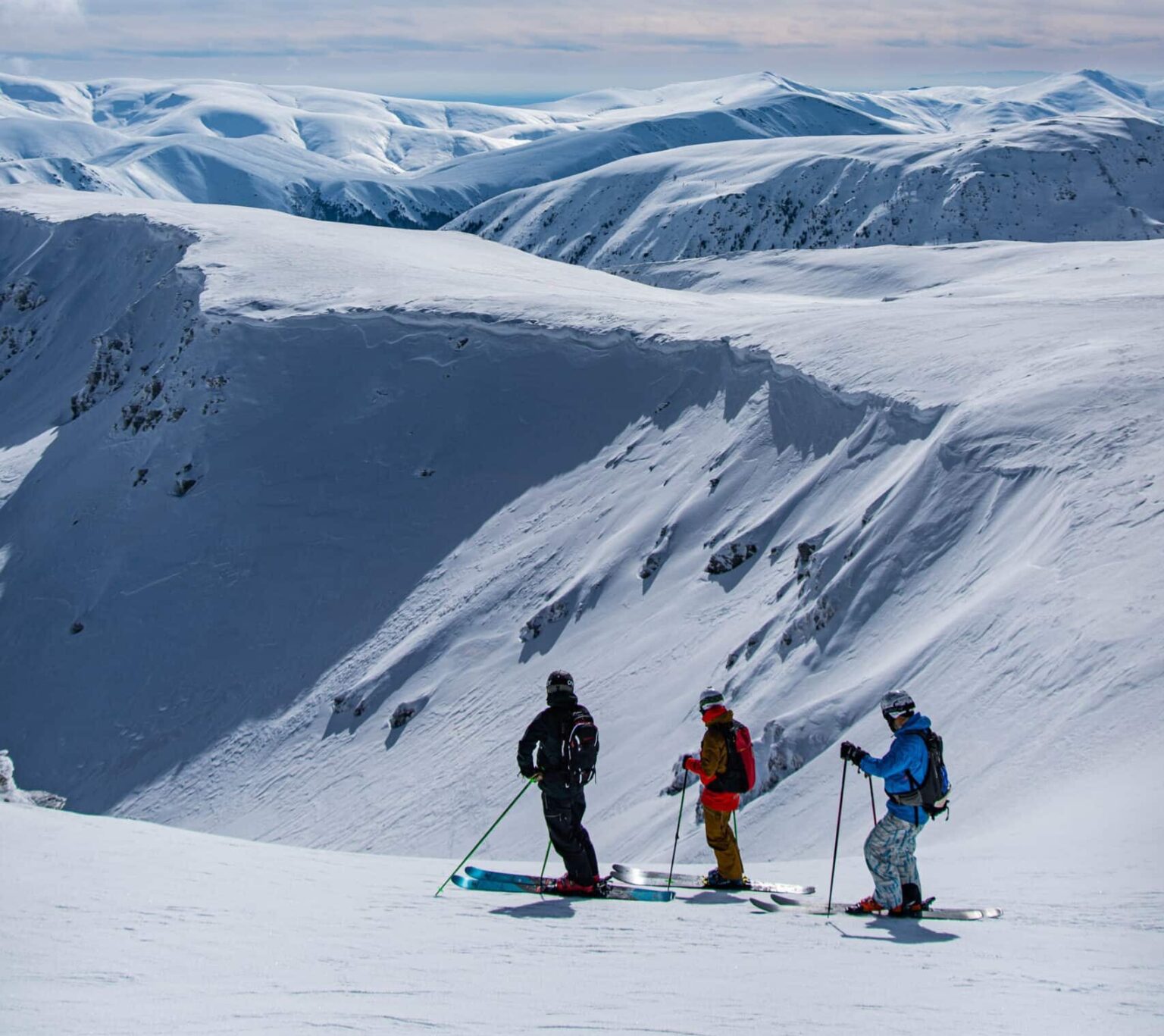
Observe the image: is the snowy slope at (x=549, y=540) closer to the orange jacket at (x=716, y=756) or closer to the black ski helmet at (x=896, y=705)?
the black ski helmet at (x=896, y=705)

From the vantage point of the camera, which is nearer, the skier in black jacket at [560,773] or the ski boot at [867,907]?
the ski boot at [867,907]

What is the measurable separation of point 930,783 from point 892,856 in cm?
67

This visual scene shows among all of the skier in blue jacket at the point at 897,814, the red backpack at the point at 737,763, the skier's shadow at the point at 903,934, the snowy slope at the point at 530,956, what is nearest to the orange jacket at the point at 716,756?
the red backpack at the point at 737,763

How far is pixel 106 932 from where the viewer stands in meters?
7.83

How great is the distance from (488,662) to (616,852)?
8606mm

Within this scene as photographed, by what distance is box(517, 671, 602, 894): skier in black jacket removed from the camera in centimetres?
977

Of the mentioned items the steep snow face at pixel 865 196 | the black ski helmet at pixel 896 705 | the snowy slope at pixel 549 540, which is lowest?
the snowy slope at pixel 549 540

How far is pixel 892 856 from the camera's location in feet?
29.2

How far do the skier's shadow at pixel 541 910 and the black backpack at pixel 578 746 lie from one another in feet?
3.15

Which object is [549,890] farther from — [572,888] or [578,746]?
[578,746]

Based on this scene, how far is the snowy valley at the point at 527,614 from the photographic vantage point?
7727mm

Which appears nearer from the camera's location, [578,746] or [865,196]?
[578,746]

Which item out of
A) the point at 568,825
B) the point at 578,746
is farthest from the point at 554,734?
the point at 568,825

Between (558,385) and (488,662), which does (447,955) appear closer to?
(488,662)
